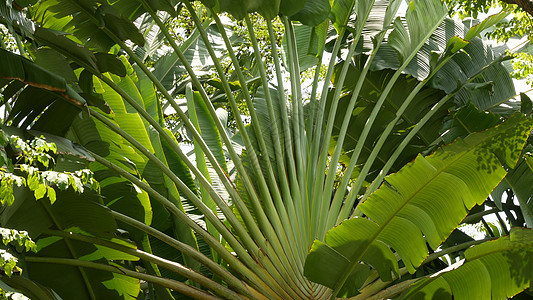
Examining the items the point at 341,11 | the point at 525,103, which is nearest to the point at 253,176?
the point at 341,11

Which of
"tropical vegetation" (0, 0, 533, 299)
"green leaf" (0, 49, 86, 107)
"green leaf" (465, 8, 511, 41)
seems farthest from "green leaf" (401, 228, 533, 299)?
"green leaf" (0, 49, 86, 107)

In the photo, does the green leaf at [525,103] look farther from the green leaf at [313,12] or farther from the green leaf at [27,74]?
the green leaf at [27,74]

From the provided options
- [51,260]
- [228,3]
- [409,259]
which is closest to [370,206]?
[409,259]

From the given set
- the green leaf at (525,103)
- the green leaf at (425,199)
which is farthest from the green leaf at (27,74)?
the green leaf at (525,103)

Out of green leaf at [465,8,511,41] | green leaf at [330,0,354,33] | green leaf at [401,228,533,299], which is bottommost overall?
green leaf at [401,228,533,299]

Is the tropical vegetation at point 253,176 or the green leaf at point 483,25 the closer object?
the tropical vegetation at point 253,176

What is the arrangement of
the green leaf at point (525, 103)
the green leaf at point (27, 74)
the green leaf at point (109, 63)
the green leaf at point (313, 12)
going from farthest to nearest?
the green leaf at point (525, 103)
the green leaf at point (313, 12)
the green leaf at point (109, 63)
the green leaf at point (27, 74)

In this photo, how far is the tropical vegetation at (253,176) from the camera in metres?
3.83

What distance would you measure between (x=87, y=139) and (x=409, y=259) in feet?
9.31

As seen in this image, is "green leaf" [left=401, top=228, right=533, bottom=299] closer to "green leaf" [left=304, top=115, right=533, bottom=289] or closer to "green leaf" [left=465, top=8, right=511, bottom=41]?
"green leaf" [left=304, top=115, right=533, bottom=289]

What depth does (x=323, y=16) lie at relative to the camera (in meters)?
5.63

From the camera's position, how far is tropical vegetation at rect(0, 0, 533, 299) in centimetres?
383

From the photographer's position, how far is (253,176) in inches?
195

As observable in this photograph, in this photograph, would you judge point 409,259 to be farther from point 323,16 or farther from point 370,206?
point 323,16
